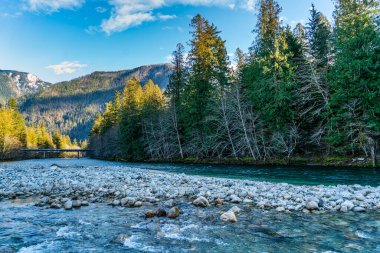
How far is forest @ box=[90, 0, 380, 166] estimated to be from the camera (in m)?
19.5

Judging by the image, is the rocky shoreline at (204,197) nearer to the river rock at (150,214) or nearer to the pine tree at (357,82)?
the river rock at (150,214)

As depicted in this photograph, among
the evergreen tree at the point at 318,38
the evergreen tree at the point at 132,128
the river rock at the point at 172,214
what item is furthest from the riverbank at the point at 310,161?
the evergreen tree at the point at 132,128

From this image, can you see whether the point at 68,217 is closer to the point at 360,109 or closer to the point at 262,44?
the point at 360,109

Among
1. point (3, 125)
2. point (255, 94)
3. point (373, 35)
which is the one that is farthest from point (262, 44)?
point (3, 125)

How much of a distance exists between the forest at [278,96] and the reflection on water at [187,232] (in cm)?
1572

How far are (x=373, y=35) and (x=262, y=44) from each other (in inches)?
→ 435

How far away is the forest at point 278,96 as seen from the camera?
19.5 meters

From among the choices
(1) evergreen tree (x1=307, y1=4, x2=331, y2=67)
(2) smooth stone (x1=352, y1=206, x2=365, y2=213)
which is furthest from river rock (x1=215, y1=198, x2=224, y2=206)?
(1) evergreen tree (x1=307, y1=4, x2=331, y2=67)

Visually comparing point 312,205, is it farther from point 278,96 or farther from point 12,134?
point 12,134

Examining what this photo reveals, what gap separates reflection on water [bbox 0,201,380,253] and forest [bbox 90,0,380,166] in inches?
619

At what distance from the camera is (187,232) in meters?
5.58

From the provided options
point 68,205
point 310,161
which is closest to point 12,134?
point 310,161

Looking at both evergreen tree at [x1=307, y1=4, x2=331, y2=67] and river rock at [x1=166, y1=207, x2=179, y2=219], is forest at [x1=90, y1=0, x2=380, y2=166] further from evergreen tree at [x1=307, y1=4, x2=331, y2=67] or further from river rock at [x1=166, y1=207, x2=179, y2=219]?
river rock at [x1=166, y1=207, x2=179, y2=219]

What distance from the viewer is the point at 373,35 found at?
61.2ft
